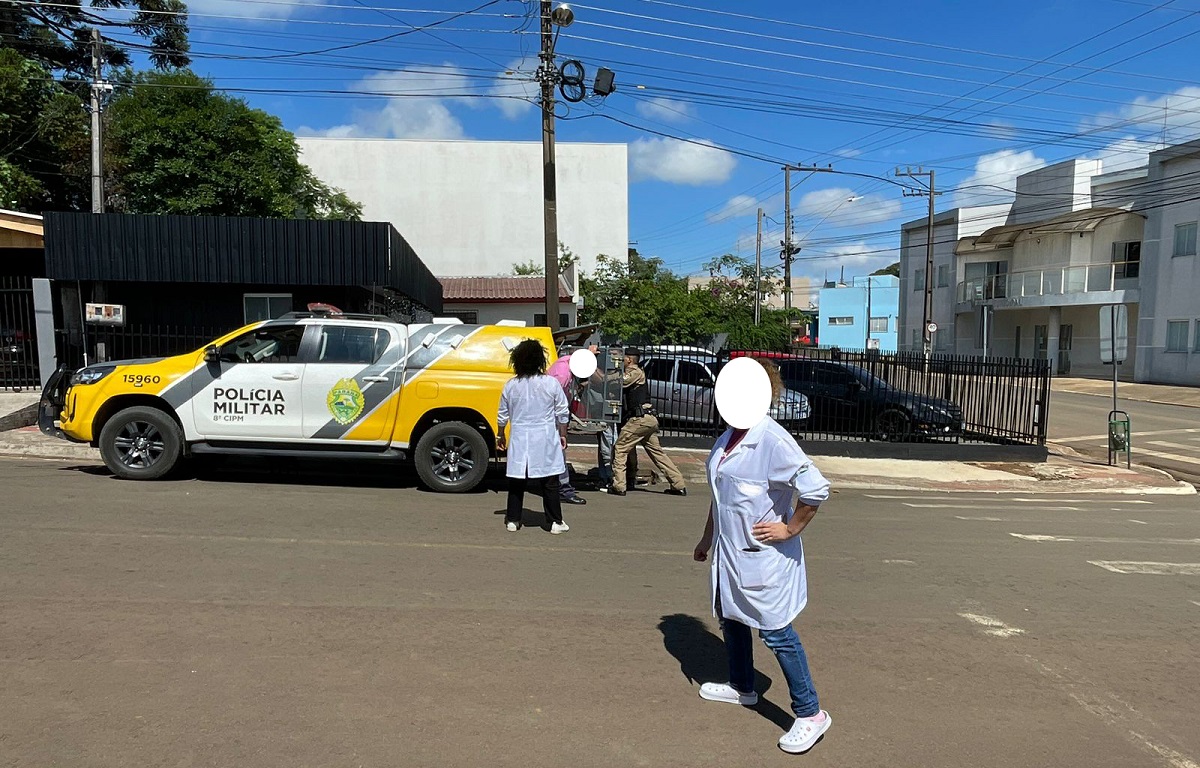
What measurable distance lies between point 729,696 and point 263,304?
1499 centimetres

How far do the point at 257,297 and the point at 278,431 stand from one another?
28.4ft

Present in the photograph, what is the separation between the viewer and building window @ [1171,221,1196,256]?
105 ft

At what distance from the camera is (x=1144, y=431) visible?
20.0 metres

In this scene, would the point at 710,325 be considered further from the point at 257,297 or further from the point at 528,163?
the point at 528,163

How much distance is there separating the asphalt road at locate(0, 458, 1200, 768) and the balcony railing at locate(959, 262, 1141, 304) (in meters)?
34.4

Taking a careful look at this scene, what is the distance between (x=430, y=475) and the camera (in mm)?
9055

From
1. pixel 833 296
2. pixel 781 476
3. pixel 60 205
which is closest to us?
pixel 781 476

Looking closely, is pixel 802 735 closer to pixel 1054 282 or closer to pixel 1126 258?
pixel 1126 258

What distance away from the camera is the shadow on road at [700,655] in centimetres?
392

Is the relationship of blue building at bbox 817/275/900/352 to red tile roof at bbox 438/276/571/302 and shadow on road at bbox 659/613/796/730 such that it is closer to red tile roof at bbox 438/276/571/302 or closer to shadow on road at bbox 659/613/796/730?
red tile roof at bbox 438/276/571/302

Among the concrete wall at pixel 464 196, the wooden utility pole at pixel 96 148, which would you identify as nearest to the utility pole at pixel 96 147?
the wooden utility pole at pixel 96 148

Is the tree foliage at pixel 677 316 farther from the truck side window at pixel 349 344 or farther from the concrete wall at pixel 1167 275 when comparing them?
the concrete wall at pixel 1167 275

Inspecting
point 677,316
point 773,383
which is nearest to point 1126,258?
point 677,316

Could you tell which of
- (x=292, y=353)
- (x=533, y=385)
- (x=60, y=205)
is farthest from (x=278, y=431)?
(x=60, y=205)
